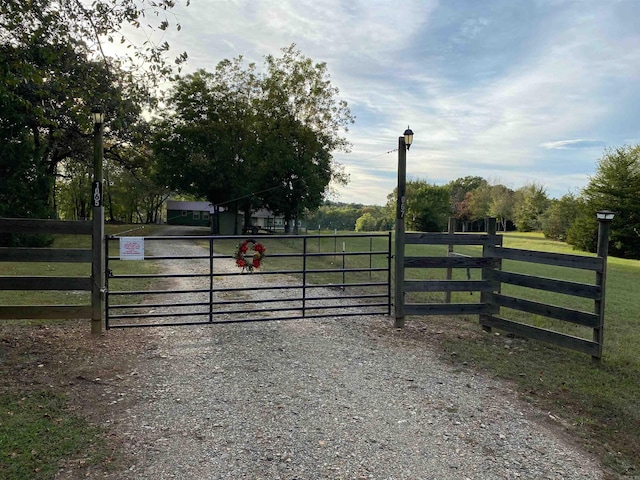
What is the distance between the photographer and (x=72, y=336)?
18.8 feet

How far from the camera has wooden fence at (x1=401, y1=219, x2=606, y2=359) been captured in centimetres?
534

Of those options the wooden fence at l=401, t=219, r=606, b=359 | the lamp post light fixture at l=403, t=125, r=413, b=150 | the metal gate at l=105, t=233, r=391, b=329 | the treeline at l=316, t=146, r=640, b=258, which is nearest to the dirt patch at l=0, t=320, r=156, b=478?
the metal gate at l=105, t=233, r=391, b=329

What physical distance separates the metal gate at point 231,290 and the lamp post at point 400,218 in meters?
0.34

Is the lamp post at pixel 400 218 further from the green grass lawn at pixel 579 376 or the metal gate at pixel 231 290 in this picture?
the green grass lawn at pixel 579 376

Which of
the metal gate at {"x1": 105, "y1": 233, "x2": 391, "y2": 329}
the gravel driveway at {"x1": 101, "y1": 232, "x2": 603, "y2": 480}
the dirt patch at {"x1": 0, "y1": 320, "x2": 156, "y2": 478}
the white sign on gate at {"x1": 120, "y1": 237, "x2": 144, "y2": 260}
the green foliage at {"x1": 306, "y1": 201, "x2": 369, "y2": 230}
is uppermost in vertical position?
the green foliage at {"x1": 306, "y1": 201, "x2": 369, "y2": 230}

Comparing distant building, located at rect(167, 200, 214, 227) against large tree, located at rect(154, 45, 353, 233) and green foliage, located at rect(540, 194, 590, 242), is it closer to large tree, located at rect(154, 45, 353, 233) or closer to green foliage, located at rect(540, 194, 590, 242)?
large tree, located at rect(154, 45, 353, 233)

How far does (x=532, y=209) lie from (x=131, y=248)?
2208 inches

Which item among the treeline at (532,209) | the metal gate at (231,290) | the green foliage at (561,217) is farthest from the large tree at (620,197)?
the metal gate at (231,290)

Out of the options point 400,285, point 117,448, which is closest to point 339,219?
point 400,285

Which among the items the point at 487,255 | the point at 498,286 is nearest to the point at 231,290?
the point at 487,255

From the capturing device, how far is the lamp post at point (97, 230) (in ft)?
18.4

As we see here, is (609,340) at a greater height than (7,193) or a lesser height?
lesser

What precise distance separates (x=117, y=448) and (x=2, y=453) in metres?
0.74

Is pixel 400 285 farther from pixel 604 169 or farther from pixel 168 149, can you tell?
pixel 604 169
